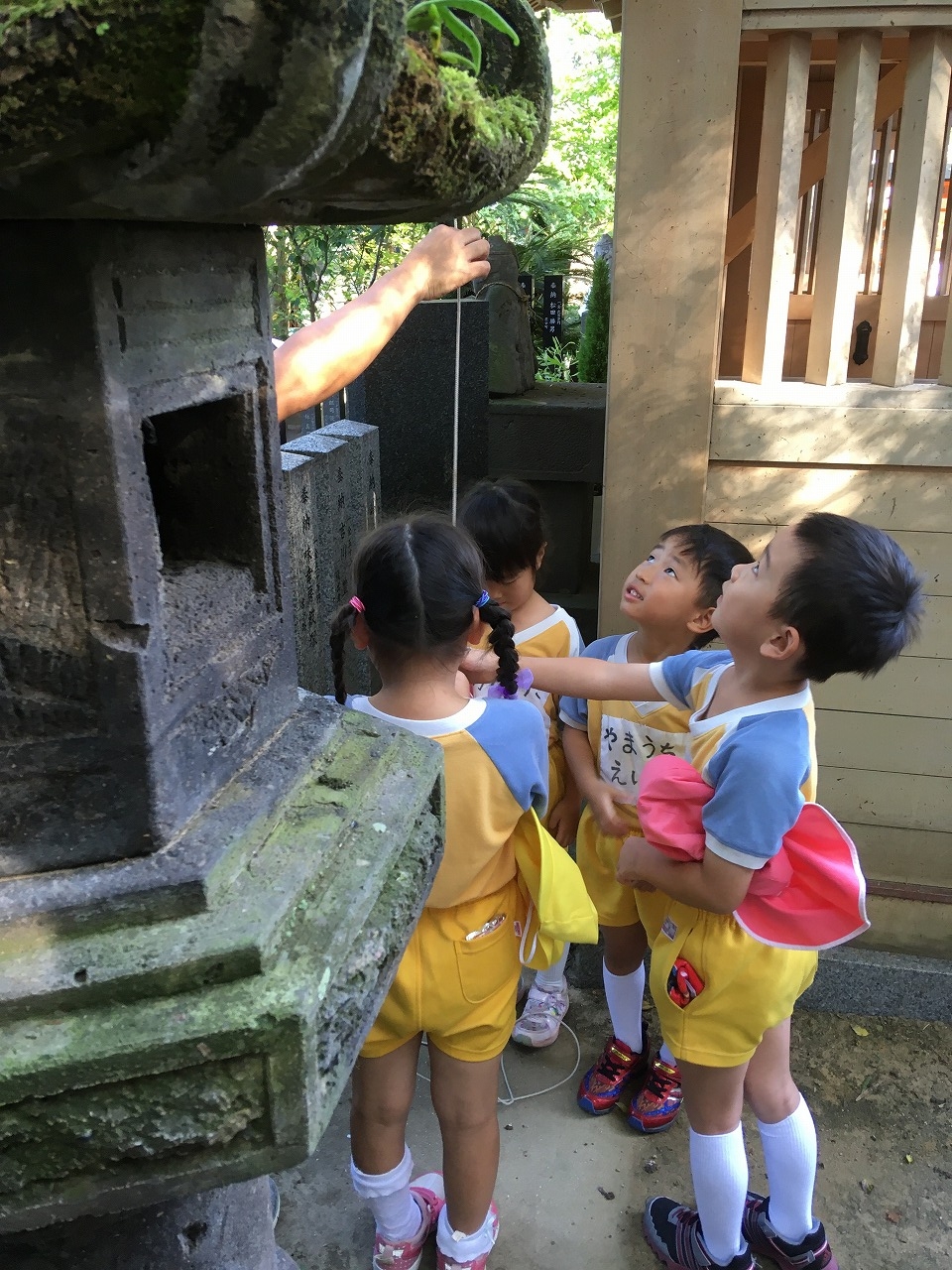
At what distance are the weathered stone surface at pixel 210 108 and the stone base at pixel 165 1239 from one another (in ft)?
3.79

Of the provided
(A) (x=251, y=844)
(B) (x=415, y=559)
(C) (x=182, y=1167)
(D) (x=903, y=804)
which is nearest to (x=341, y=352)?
(B) (x=415, y=559)

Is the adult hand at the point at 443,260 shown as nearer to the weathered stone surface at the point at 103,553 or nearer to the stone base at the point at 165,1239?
the weathered stone surface at the point at 103,553

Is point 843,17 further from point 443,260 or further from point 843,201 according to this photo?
point 443,260

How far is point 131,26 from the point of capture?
0.64 m

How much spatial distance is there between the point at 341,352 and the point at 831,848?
4.31 ft

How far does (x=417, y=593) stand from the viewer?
175 cm

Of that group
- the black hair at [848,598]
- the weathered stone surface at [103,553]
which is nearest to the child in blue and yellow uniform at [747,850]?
the black hair at [848,598]

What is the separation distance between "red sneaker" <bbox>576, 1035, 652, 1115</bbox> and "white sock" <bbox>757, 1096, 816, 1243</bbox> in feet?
1.95

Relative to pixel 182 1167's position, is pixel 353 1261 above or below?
below

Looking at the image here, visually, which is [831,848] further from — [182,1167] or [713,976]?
[182,1167]

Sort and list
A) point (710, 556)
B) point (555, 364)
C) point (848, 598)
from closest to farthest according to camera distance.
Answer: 1. point (848, 598)
2. point (710, 556)
3. point (555, 364)

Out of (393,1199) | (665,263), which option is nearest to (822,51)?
(665,263)

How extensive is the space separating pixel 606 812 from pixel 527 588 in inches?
26.3

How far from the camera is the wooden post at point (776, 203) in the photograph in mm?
2578
